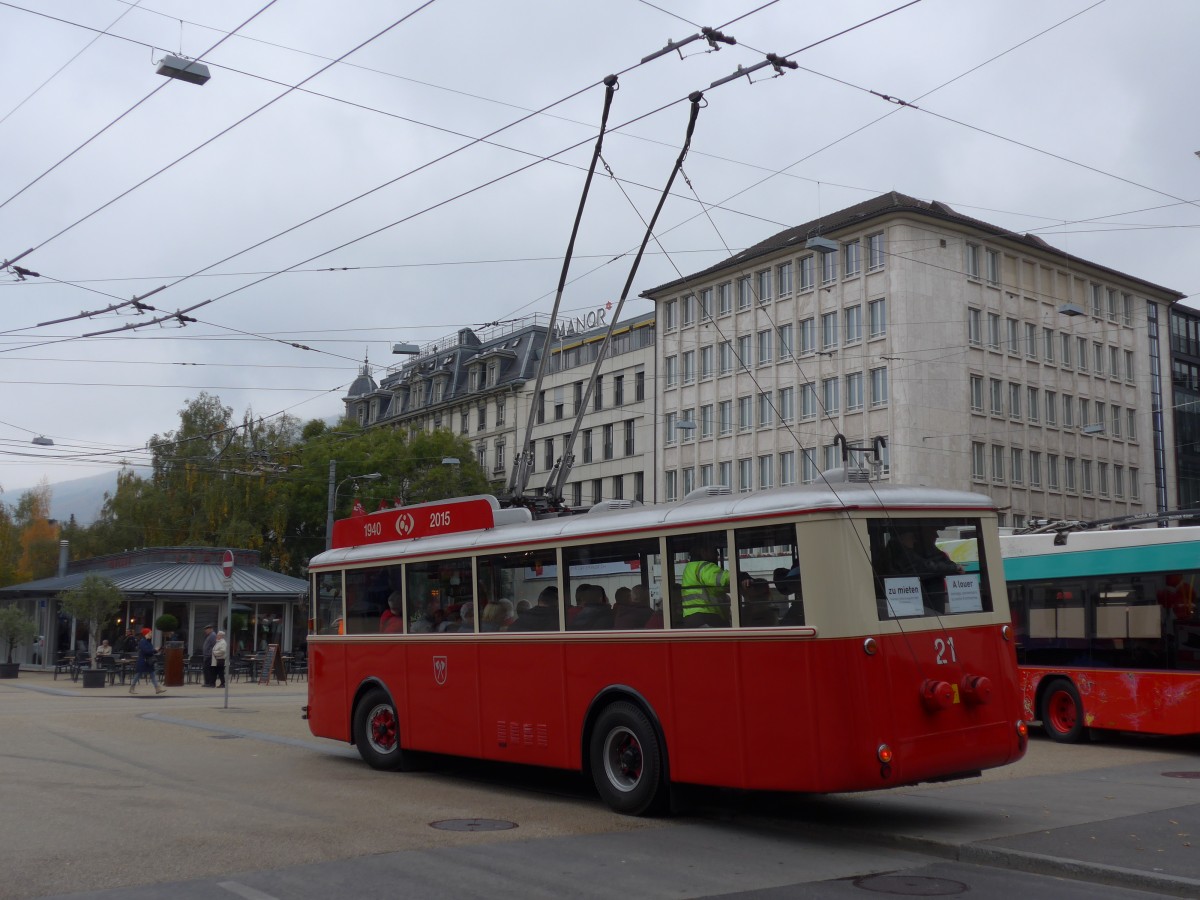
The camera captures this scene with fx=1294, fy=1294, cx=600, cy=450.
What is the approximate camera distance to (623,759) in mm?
11250

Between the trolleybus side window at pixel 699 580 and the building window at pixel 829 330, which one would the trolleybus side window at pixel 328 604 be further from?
the building window at pixel 829 330

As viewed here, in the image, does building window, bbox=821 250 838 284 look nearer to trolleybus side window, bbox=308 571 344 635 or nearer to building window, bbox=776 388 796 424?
building window, bbox=776 388 796 424

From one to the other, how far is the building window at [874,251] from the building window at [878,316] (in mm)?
1470

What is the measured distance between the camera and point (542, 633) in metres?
12.2

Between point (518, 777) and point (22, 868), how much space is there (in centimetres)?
661

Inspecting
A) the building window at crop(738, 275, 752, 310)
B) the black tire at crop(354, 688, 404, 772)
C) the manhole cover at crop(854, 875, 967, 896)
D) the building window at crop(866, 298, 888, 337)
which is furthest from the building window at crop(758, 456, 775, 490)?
the manhole cover at crop(854, 875, 967, 896)

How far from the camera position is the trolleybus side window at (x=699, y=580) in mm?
10320

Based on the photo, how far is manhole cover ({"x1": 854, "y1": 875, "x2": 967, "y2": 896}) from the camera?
8023 millimetres

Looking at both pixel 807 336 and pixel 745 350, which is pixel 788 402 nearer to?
pixel 807 336

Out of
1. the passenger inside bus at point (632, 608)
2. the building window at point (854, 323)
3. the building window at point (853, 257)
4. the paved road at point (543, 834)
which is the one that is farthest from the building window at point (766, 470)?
the passenger inside bus at point (632, 608)

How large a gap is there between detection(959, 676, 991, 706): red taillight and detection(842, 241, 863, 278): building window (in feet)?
148

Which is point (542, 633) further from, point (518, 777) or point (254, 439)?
point (254, 439)

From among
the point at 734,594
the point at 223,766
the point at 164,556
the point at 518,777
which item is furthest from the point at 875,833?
the point at 164,556

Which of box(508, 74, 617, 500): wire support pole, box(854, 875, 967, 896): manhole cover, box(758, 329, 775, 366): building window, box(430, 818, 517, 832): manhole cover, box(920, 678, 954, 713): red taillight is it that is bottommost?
box(854, 875, 967, 896): manhole cover
